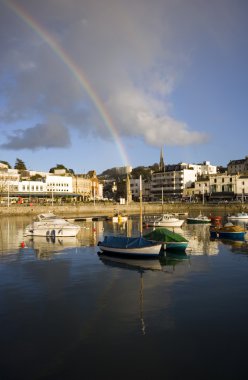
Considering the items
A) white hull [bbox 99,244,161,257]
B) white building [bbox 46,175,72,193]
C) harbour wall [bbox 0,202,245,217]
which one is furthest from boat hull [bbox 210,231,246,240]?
white building [bbox 46,175,72,193]

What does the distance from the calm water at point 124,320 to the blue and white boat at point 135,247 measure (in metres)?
1.48

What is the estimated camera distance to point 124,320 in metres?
19.7

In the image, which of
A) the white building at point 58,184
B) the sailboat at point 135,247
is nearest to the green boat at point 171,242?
the sailboat at point 135,247

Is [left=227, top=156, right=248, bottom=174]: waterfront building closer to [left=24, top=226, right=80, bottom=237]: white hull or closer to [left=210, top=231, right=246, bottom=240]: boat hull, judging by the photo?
[left=210, top=231, right=246, bottom=240]: boat hull

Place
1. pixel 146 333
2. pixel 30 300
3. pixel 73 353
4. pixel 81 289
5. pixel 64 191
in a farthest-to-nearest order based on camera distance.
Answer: pixel 64 191
pixel 81 289
pixel 30 300
pixel 146 333
pixel 73 353

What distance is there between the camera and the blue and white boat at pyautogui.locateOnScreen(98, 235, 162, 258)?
37.2 metres

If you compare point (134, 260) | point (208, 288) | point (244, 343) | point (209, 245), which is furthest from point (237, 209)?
point (244, 343)

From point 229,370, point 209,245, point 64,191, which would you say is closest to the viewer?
point 229,370

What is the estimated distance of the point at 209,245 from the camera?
50.1 meters

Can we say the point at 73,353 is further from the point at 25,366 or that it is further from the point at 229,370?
the point at 229,370

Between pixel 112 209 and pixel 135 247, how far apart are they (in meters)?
118

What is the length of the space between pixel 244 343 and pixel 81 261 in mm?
23398

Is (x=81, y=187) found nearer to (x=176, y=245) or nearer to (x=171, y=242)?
(x=171, y=242)

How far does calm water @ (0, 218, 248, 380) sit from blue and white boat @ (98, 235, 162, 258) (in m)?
1.48
